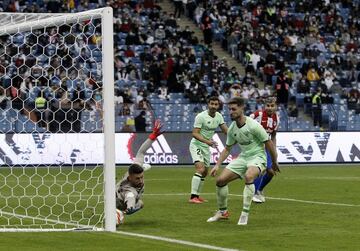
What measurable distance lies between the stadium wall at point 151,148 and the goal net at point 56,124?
56 mm

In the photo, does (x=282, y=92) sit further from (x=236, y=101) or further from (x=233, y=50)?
(x=236, y=101)

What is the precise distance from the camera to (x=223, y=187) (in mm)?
15742

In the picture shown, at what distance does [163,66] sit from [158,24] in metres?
3.14

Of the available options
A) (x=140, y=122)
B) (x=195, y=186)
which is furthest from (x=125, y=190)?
(x=140, y=122)

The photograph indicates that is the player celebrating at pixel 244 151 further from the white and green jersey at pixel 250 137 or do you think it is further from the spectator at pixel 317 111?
the spectator at pixel 317 111

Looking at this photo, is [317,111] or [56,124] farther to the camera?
[317,111]

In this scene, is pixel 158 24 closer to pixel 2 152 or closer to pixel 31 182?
pixel 2 152

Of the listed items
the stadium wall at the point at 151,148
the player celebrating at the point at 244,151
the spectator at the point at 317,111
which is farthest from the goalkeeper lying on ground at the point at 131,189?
the spectator at the point at 317,111

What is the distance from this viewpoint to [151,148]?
3316cm

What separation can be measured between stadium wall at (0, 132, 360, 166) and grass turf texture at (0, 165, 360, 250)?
5.24 meters

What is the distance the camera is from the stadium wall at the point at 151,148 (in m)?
28.8

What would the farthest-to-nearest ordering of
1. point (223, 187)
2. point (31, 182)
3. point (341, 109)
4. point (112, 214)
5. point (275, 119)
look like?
point (341, 109) < point (31, 182) < point (275, 119) < point (223, 187) < point (112, 214)

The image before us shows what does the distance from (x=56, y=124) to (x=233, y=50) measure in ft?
64.9

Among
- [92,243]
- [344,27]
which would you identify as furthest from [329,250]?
[344,27]
